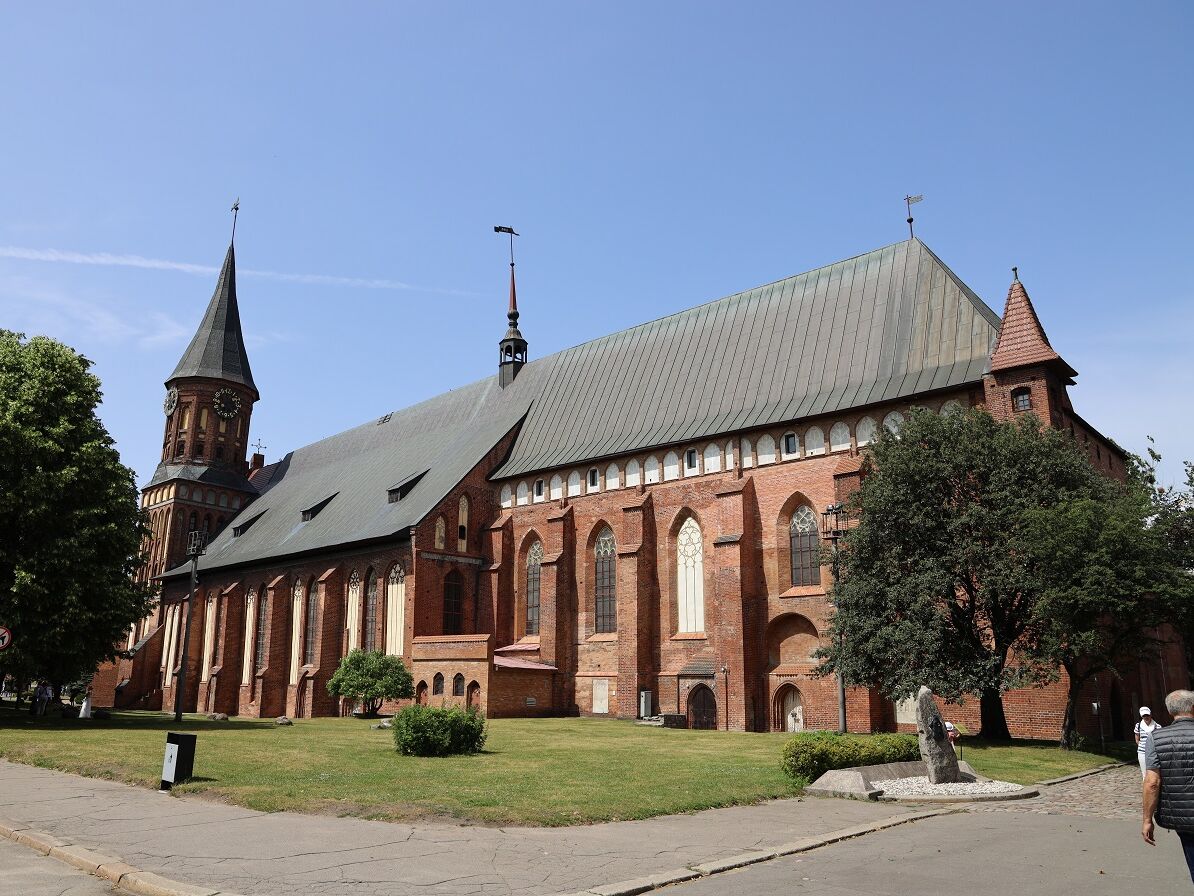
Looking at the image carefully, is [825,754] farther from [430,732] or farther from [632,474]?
[632,474]

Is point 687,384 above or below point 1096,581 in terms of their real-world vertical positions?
above

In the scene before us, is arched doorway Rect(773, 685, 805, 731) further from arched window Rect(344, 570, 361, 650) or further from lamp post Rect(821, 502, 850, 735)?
arched window Rect(344, 570, 361, 650)

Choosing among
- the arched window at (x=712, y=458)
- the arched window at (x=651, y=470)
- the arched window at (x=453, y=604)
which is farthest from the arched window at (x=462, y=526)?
the arched window at (x=712, y=458)

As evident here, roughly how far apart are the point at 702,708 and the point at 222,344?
4563 centimetres

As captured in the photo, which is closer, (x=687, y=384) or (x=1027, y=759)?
(x=1027, y=759)

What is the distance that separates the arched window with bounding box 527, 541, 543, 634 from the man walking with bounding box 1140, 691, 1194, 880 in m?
33.5

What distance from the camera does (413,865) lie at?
897cm

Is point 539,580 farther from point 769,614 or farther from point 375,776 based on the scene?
point 375,776

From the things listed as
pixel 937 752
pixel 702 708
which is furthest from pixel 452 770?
pixel 702 708

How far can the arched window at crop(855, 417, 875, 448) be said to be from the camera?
98.6ft

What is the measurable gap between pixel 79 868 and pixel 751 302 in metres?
33.3

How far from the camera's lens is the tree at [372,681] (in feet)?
116

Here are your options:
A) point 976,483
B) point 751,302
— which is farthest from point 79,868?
point 751,302

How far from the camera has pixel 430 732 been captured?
733 inches
